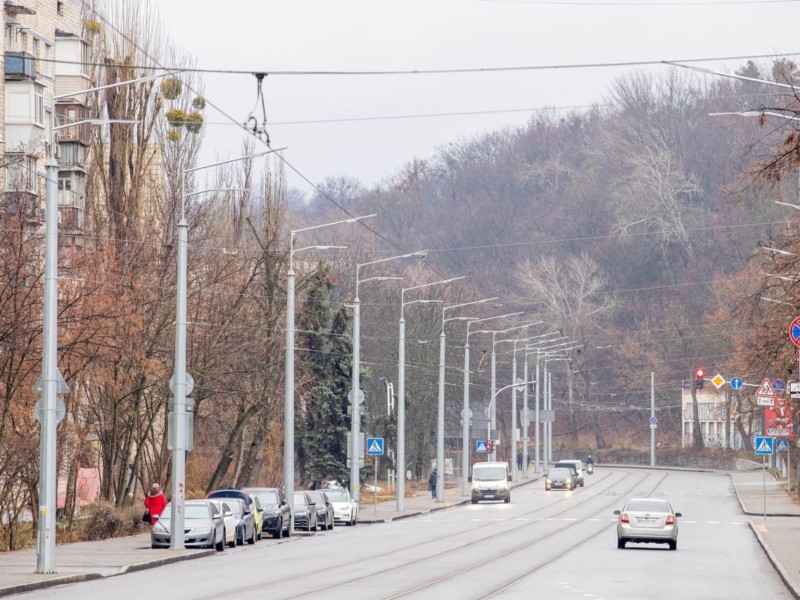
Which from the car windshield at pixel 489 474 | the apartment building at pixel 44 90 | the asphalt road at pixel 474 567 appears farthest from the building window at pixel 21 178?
the car windshield at pixel 489 474

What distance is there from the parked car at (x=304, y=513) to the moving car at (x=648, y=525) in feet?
43.3

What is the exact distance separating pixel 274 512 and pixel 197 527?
8.27m

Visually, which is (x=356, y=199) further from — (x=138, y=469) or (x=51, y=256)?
(x=51, y=256)

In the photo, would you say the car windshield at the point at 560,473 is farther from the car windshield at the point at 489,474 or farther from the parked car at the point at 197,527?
the parked car at the point at 197,527

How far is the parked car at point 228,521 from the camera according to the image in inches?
1546

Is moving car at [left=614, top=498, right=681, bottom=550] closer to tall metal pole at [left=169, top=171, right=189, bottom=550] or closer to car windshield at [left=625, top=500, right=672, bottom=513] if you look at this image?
car windshield at [left=625, top=500, right=672, bottom=513]

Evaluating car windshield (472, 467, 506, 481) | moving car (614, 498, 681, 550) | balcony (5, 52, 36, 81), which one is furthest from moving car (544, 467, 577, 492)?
moving car (614, 498, 681, 550)

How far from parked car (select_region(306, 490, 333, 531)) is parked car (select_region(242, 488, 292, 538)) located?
3.76 metres

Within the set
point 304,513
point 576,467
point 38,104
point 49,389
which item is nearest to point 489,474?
point 576,467

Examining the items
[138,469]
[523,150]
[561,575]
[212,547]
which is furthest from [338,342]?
[523,150]

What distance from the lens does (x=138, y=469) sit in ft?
175

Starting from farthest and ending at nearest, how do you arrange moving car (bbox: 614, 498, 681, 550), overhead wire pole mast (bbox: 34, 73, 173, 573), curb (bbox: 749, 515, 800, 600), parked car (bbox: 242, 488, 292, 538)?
parked car (bbox: 242, 488, 292, 538) < moving car (bbox: 614, 498, 681, 550) < overhead wire pole mast (bbox: 34, 73, 173, 573) < curb (bbox: 749, 515, 800, 600)

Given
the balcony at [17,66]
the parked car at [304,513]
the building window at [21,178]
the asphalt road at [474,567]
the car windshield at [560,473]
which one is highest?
the balcony at [17,66]

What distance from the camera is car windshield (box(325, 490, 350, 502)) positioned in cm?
5632
